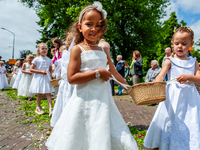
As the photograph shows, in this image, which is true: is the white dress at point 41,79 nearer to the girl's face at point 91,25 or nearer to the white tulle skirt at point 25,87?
the white tulle skirt at point 25,87

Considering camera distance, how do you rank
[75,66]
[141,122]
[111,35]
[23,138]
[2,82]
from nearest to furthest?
[75,66] → [23,138] → [141,122] → [2,82] → [111,35]

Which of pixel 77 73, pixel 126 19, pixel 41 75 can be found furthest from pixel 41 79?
pixel 126 19

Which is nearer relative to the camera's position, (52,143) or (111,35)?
(52,143)

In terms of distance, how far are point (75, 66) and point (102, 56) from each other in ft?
1.10

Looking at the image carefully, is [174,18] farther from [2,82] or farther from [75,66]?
[75,66]

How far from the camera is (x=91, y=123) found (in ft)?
5.32

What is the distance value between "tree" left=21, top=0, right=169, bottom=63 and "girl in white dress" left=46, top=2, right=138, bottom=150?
504 inches

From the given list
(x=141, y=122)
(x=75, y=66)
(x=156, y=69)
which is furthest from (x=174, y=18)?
(x=75, y=66)

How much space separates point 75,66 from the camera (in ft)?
5.77

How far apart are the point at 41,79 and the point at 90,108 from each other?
3.74 m

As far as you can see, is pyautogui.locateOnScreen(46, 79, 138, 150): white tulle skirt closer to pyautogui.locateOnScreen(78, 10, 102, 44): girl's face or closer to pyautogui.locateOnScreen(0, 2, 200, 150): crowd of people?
pyautogui.locateOnScreen(0, 2, 200, 150): crowd of people

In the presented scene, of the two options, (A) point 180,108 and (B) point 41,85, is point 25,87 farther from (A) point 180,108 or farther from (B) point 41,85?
(A) point 180,108

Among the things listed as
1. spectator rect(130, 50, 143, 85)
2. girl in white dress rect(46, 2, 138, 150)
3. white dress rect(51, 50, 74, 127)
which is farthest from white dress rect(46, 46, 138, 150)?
spectator rect(130, 50, 143, 85)

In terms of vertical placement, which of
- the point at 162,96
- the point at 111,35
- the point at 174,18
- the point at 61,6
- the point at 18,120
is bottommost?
the point at 18,120
